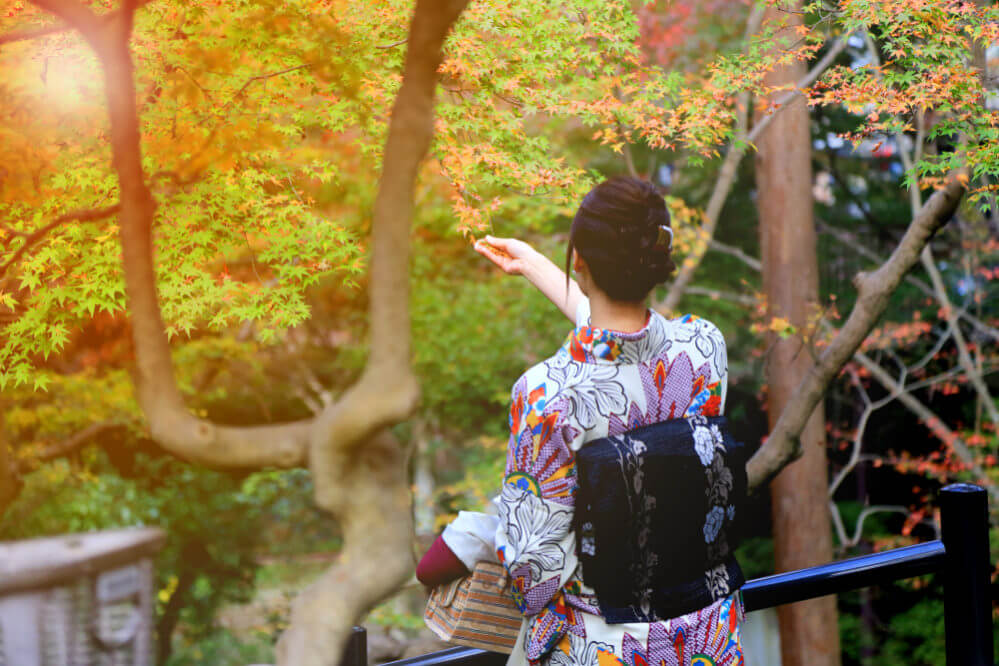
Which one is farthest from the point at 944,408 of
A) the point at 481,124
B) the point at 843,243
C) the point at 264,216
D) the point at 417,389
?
the point at 417,389

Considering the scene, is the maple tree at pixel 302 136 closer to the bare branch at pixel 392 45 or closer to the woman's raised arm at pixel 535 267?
the bare branch at pixel 392 45

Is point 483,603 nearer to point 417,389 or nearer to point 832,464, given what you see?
point 417,389

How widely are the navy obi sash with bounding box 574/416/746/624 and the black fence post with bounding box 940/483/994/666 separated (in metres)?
1.36

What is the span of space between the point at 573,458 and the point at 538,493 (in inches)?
3.0

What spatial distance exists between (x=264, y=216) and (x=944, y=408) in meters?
6.94

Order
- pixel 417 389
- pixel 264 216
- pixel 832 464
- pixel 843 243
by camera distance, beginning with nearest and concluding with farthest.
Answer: pixel 417 389 < pixel 264 216 < pixel 843 243 < pixel 832 464

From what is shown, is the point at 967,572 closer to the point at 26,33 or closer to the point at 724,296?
the point at 26,33

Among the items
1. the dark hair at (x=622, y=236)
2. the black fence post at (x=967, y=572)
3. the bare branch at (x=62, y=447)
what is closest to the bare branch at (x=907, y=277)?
the black fence post at (x=967, y=572)

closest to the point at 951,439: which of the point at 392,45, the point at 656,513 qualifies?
the point at 392,45

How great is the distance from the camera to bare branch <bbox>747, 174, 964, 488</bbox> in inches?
145

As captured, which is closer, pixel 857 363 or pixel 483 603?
pixel 483 603

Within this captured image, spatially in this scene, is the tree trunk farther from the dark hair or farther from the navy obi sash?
the dark hair

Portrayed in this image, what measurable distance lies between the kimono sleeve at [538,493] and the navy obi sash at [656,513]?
0.08 feet

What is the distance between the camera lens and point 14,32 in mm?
2105
